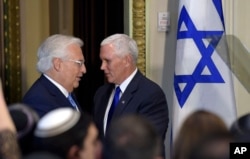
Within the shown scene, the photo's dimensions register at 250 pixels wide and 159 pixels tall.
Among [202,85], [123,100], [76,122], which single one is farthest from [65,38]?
[76,122]

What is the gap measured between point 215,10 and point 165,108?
3.45 ft

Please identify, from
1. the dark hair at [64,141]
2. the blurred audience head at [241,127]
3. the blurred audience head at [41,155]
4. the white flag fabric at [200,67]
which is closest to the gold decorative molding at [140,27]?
the white flag fabric at [200,67]

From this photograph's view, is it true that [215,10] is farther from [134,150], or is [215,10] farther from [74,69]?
[134,150]

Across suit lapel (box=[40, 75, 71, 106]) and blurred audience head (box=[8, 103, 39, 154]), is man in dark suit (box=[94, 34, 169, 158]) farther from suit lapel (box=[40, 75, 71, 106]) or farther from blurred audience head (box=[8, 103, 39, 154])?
blurred audience head (box=[8, 103, 39, 154])

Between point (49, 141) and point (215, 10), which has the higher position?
point (215, 10)

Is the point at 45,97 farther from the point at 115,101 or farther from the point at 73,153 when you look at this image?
the point at 73,153

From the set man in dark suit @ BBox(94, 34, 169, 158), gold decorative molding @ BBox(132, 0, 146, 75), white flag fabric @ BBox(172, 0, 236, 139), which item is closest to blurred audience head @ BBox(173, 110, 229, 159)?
man in dark suit @ BBox(94, 34, 169, 158)

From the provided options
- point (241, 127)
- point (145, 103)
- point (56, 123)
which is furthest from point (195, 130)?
point (145, 103)

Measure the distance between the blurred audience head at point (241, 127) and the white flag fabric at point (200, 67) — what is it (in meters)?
2.33

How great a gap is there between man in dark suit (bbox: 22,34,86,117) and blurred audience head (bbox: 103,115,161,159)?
1.56 meters

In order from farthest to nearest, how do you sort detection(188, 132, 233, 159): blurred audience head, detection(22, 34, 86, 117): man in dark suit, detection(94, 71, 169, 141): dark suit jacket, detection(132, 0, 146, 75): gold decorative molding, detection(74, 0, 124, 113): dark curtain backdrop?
detection(74, 0, 124, 113): dark curtain backdrop
detection(132, 0, 146, 75): gold decorative molding
detection(94, 71, 169, 141): dark suit jacket
detection(22, 34, 86, 117): man in dark suit
detection(188, 132, 233, 159): blurred audience head

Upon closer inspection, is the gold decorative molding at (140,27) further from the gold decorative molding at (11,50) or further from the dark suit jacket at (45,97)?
the dark suit jacket at (45,97)

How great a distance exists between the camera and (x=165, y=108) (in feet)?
12.2

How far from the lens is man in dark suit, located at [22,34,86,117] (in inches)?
137
